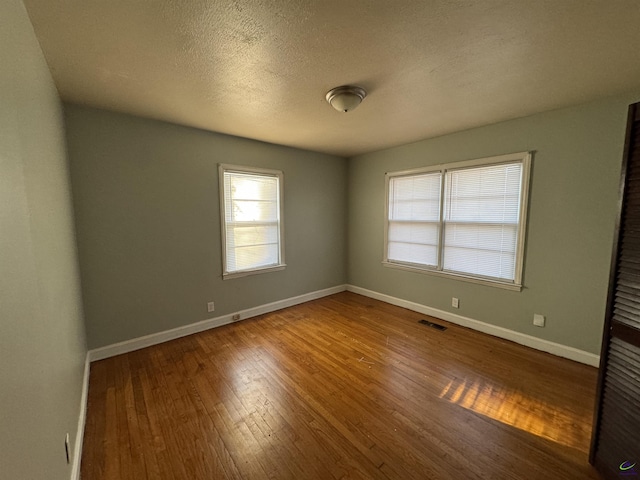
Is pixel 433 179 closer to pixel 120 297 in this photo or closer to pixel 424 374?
pixel 424 374

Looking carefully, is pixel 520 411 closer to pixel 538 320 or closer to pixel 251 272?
pixel 538 320

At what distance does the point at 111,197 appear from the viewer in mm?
2539

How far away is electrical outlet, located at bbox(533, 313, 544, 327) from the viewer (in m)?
2.68

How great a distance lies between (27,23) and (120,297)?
7.38 ft

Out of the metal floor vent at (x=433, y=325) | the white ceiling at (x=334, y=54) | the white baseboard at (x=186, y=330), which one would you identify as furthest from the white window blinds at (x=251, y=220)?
the metal floor vent at (x=433, y=325)

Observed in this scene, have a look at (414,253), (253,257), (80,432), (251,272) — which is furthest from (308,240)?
(80,432)

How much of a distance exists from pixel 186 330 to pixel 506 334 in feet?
12.4

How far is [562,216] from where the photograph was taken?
2.51m

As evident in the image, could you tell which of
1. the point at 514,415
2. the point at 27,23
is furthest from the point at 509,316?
the point at 27,23

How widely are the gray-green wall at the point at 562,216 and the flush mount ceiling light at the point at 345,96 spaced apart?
1.79 m

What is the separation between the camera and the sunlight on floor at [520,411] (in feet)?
5.48

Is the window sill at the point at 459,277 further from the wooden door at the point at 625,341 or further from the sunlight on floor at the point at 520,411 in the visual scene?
the wooden door at the point at 625,341

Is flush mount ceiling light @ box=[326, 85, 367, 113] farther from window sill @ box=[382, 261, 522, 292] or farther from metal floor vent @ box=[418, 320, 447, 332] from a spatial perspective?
metal floor vent @ box=[418, 320, 447, 332]

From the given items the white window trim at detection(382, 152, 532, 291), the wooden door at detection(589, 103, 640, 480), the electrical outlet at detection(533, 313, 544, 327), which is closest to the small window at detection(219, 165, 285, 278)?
the white window trim at detection(382, 152, 532, 291)
